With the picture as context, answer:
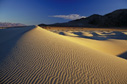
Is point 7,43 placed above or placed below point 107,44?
above

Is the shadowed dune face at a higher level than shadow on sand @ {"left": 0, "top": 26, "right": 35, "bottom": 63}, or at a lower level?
lower

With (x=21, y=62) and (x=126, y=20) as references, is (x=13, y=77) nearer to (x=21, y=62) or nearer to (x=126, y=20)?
(x=21, y=62)

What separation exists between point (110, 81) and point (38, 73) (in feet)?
5.90

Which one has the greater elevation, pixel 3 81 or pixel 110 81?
pixel 3 81

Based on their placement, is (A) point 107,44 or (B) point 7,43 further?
(A) point 107,44

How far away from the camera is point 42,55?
3.57 m

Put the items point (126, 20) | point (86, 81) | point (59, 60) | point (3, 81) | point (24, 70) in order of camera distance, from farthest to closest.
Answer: point (126, 20)
point (59, 60)
point (24, 70)
point (86, 81)
point (3, 81)

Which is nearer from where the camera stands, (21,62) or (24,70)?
(24,70)

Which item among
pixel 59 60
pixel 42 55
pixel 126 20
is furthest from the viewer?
pixel 126 20

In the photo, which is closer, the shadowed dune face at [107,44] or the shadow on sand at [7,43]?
the shadow on sand at [7,43]

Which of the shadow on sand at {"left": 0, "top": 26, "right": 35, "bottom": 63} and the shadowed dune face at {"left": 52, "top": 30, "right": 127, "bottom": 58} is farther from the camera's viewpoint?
the shadowed dune face at {"left": 52, "top": 30, "right": 127, "bottom": 58}

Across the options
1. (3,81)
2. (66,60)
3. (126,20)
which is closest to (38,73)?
(3,81)

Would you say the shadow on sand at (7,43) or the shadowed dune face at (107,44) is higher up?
the shadow on sand at (7,43)

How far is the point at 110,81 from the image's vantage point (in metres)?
2.56
